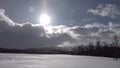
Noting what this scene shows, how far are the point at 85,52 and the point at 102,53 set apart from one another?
120 ft

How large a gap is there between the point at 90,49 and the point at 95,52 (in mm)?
16628

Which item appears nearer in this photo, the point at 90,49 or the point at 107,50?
the point at 107,50

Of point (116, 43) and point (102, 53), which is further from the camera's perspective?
point (102, 53)

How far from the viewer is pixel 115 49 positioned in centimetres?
15400

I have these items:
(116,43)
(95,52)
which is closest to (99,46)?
(95,52)

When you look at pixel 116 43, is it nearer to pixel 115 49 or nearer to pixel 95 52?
pixel 115 49

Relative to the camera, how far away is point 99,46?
179 m

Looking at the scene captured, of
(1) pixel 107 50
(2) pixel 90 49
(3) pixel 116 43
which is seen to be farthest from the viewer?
(2) pixel 90 49

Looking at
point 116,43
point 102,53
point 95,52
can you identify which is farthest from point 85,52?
point 116,43

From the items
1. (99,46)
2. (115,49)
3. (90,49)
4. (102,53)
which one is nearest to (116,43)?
(115,49)

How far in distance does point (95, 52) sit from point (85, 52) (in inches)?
870

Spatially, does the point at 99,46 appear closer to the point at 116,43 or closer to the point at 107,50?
the point at 107,50

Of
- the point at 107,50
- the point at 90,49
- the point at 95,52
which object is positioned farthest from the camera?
the point at 90,49

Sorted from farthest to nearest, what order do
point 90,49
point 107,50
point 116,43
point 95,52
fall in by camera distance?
point 90,49 → point 95,52 → point 107,50 → point 116,43
